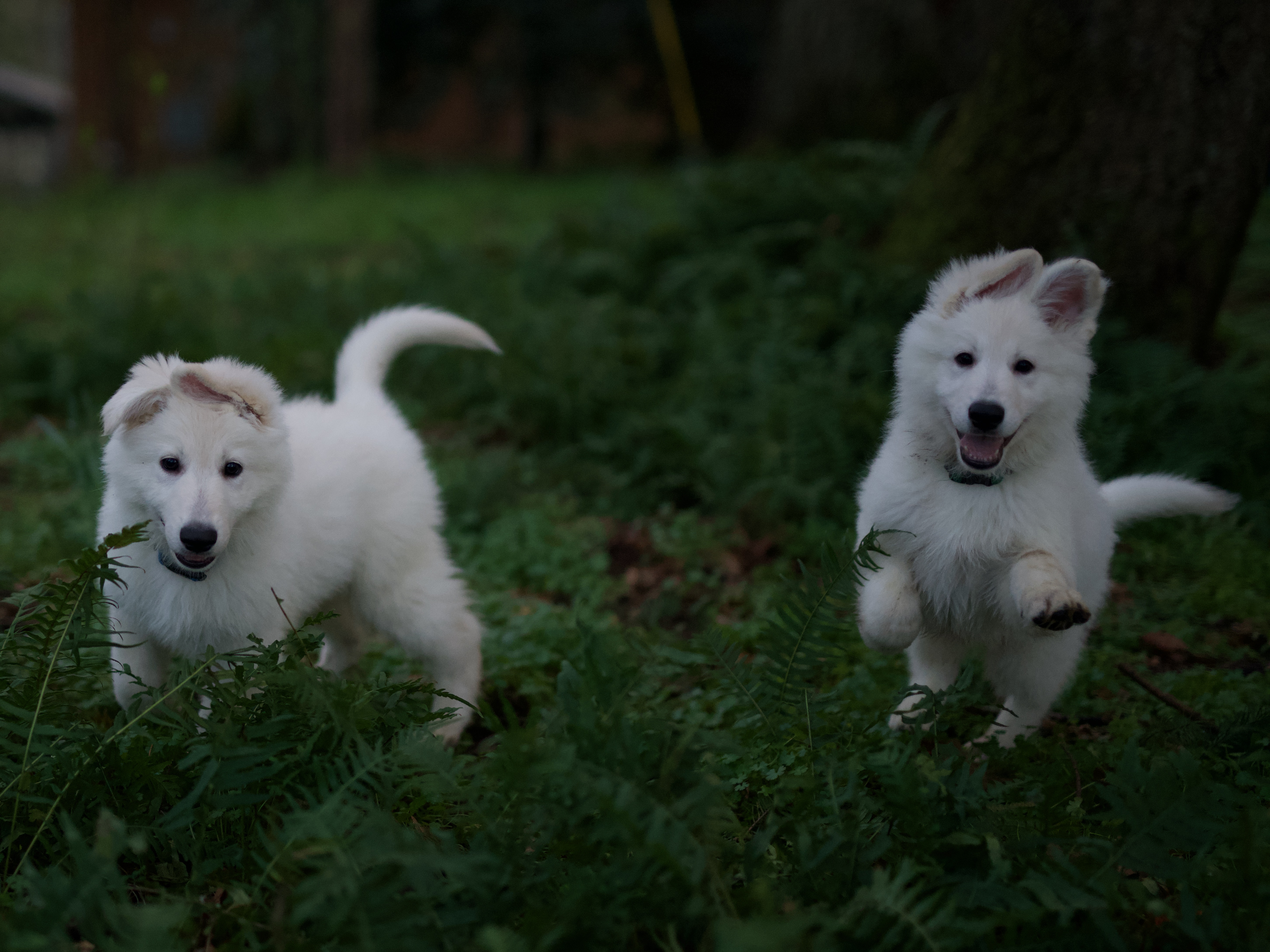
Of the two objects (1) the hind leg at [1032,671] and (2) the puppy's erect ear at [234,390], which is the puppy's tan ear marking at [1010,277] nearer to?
(1) the hind leg at [1032,671]

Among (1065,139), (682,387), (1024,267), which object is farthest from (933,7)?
(1024,267)

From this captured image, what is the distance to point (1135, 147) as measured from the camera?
5492 millimetres

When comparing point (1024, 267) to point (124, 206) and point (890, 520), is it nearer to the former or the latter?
point (890, 520)

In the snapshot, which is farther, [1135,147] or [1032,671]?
[1135,147]

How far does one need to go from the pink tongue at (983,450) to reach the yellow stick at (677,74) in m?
15.3

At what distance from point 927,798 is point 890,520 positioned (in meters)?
0.88

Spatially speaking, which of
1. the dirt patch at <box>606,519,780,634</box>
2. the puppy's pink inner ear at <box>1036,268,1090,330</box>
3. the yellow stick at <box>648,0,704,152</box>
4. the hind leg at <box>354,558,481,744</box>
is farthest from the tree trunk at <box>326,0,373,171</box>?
the puppy's pink inner ear at <box>1036,268,1090,330</box>

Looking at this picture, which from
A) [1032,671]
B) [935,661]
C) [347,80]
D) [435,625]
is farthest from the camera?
[347,80]

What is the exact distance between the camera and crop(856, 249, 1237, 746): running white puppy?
117 inches

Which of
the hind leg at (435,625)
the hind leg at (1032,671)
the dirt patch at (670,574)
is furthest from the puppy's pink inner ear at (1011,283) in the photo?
the hind leg at (435,625)

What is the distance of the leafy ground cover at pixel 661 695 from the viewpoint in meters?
2.40

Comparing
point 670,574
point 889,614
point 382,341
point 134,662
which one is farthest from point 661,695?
point 382,341

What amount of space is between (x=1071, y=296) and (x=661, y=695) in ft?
6.13

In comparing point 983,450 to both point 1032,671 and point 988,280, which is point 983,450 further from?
point 1032,671
